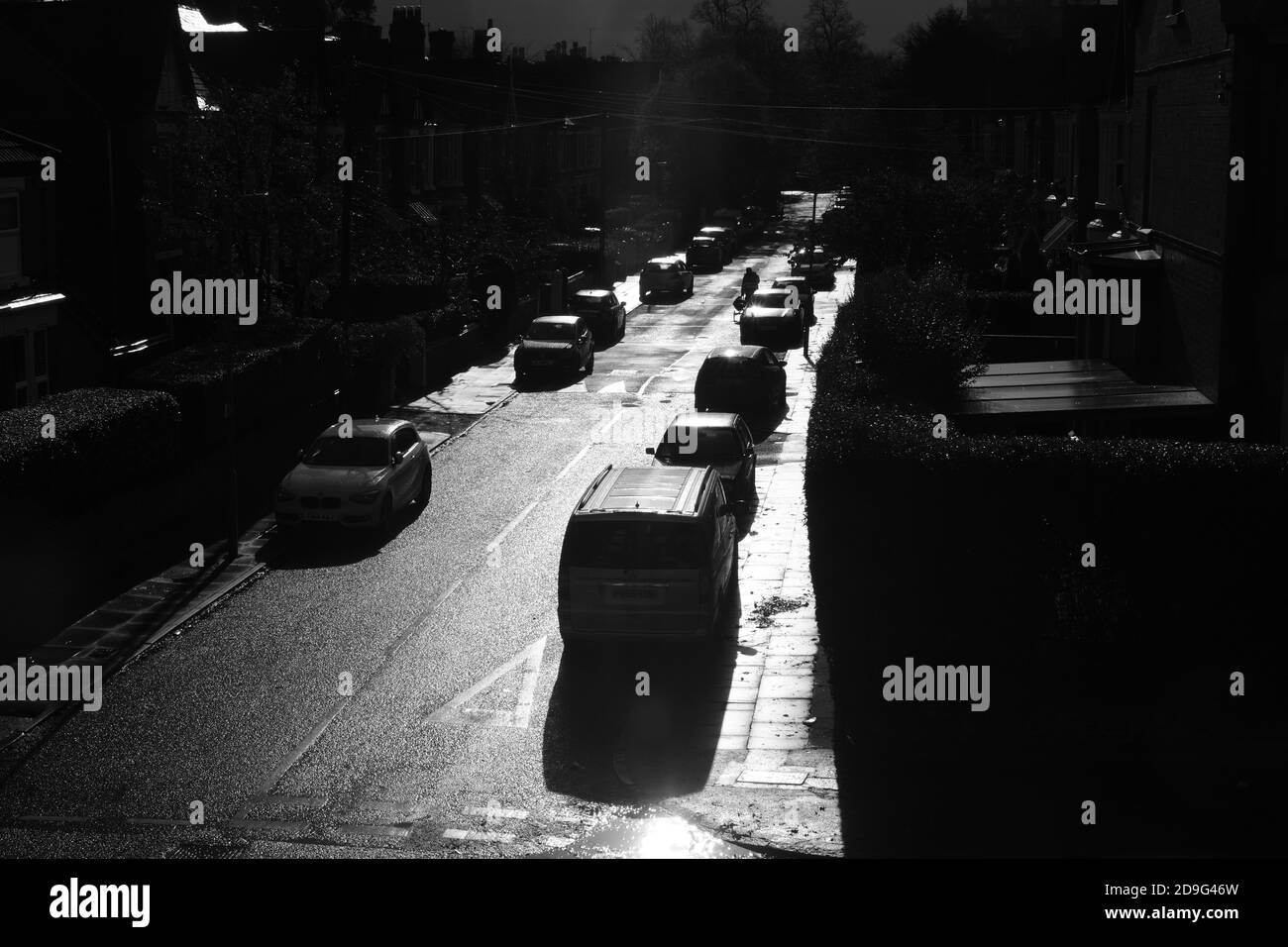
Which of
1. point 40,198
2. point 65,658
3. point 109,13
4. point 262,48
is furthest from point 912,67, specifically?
point 65,658

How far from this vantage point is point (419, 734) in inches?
603

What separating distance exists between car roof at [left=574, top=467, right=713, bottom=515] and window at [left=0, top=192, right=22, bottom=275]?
625 inches

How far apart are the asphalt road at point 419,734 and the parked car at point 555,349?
15024 millimetres

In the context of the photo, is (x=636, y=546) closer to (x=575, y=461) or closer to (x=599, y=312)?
(x=575, y=461)

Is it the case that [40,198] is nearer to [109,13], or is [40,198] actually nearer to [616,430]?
[109,13]

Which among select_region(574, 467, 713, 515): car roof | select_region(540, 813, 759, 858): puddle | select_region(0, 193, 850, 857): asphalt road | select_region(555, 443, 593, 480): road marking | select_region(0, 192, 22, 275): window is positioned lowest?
select_region(540, 813, 759, 858): puddle

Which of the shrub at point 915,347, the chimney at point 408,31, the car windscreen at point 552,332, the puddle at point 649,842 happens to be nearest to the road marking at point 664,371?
the car windscreen at point 552,332

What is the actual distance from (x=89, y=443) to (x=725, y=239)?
5741 centimetres

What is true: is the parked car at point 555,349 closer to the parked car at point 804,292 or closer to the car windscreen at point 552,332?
the car windscreen at point 552,332

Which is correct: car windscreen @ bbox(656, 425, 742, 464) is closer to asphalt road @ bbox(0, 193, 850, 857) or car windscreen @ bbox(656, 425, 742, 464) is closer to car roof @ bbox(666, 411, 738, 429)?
car roof @ bbox(666, 411, 738, 429)

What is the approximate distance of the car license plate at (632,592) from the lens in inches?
656

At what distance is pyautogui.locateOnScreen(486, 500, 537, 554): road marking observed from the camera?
22.7m

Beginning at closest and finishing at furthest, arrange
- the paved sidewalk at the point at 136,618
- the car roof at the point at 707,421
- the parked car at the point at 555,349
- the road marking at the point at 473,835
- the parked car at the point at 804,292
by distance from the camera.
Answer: the road marking at the point at 473,835 < the paved sidewalk at the point at 136,618 < the car roof at the point at 707,421 < the parked car at the point at 555,349 < the parked car at the point at 804,292

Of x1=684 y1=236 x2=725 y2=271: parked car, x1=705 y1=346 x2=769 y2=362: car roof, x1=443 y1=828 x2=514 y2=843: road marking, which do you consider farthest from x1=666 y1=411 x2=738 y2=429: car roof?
x1=684 y1=236 x2=725 y2=271: parked car
